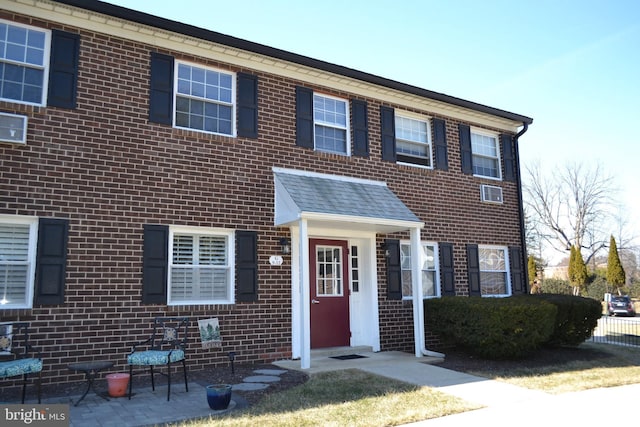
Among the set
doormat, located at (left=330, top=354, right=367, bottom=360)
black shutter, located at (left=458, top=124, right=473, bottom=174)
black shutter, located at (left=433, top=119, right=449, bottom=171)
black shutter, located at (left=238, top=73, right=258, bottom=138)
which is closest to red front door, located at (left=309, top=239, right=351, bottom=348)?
doormat, located at (left=330, top=354, right=367, bottom=360)

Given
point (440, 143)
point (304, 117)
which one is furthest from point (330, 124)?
point (440, 143)

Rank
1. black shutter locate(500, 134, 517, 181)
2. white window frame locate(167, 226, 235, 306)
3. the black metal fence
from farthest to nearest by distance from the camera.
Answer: the black metal fence < black shutter locate(500, 134, 517, 181) < white window frame locate(167, 226, 235, 306)

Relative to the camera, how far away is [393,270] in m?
10.9

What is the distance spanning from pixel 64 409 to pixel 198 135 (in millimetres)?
4724

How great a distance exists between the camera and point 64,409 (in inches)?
236

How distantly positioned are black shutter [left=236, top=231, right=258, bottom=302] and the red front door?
53.3 inches

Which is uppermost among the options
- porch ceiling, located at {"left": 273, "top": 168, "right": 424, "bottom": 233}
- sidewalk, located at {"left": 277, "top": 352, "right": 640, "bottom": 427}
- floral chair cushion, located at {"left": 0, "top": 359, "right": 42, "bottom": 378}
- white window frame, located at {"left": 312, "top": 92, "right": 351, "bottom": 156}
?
white window frame, located at {"left": 312, "top": 92, "right": 351, "bottom": 156}

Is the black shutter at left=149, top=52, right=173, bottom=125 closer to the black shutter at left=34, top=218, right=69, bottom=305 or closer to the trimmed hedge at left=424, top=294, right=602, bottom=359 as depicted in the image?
the black shutter at left=34, top=218, right=69, bottom=305

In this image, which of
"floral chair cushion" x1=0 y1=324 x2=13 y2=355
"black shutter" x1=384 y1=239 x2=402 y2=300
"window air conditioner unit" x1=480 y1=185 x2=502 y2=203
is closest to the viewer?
"floral chair cushion" x1=0 y1=324 x2=13 y2=355

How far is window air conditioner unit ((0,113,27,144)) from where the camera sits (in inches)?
289

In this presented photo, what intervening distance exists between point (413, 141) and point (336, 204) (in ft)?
11.9

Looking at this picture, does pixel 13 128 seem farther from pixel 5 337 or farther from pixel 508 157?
pixel 508 157

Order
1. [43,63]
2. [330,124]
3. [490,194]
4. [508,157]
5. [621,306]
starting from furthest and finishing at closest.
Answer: [621,306]
[508,157]
[490,194]
[330,124]
[43,63]

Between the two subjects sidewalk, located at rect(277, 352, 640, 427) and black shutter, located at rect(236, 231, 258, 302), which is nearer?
sidewalk, located at rect(277, 352, 640, 427)
